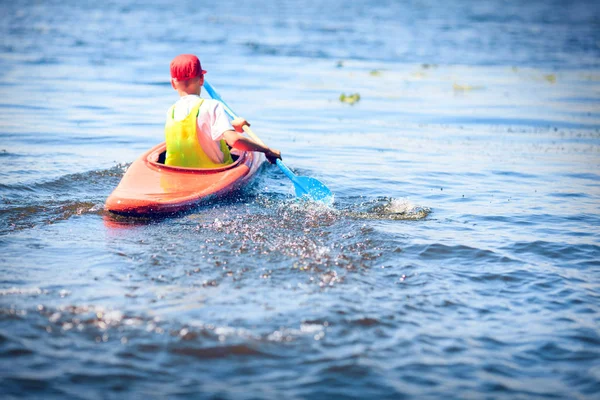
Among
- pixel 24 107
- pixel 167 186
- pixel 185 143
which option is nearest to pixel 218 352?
pixel 167 186

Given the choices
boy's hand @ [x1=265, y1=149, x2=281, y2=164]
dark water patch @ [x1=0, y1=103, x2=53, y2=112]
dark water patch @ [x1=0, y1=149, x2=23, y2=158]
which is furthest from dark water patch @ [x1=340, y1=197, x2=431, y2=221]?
dark water patch @ [x1=0, y1=103, x2=53, y2=112]

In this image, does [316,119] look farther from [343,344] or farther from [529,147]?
[343,344]

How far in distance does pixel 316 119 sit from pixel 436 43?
11.9 m

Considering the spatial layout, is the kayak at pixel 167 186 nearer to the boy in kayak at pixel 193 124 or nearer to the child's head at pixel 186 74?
the boy in kayak at pixel 193 124

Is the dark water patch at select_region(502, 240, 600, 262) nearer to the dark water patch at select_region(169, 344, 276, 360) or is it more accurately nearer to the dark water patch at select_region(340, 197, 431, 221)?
the dark water patch at select_region(340, 197, 431, 221)

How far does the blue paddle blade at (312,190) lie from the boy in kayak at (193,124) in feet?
2.23

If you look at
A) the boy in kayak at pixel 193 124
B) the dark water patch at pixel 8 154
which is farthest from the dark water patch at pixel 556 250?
the dark water patch at pixel 8 154

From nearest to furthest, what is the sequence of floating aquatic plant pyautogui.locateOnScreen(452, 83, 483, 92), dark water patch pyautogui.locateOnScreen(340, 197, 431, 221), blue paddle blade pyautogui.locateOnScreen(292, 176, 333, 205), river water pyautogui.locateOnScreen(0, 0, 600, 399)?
river water pyautogui.locateOnScreen(0, 0, 600, 399)
dark water patch pyautogui.locateOnScreen(340, 197, 431, 221)
blue paddle blade pyautogui.locateOnScreen(292, 176, 333, 205)
floating aquatic plant pyautogui.locateOnScreen(452, 83, 483, 92)

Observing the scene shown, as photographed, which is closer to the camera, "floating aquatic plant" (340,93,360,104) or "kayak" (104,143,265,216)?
"kayak" (104,143,265,216)

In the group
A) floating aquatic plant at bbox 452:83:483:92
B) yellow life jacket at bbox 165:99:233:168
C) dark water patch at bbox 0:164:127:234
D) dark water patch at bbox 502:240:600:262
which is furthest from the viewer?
floating aquatic plant at bbox 452:83:483:92

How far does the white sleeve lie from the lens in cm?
599

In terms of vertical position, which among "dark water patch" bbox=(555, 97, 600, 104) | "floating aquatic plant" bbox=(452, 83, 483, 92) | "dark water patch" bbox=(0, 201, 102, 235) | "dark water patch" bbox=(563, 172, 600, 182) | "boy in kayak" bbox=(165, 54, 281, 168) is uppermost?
"floating aquatic plant" bbox=(452, 83, 483, 92)

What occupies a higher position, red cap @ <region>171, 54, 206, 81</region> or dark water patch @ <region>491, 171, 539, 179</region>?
red cap @ <region>171, 54, 206, 81</region>

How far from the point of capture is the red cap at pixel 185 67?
592 centimetres
